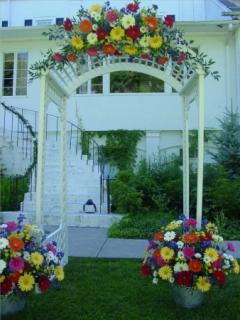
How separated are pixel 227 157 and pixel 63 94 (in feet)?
21.4

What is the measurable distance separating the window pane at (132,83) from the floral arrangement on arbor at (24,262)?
33.2 feet

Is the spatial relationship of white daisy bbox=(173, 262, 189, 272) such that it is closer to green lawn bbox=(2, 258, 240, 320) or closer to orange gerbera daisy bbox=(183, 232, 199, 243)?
orange gerbera daisy bbox=(183, 232, 199, 243)

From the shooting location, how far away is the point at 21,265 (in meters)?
3.65

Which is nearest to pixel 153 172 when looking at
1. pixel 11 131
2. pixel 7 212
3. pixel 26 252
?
pixel 7 212

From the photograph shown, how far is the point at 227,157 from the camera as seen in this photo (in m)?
11.1

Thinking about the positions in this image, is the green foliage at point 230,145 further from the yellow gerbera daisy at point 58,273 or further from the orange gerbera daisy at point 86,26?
the yellow gerbera daisy at point 58,273

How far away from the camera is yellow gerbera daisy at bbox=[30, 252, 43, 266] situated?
3.79 metres

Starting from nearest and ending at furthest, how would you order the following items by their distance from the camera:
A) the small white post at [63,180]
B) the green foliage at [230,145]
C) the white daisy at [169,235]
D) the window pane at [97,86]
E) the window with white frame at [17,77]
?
the white daisy at [169,235], the small white post at [63,180], the green foliage at [230,145], the window pane at [97,86], the window with white frame at [17,77]

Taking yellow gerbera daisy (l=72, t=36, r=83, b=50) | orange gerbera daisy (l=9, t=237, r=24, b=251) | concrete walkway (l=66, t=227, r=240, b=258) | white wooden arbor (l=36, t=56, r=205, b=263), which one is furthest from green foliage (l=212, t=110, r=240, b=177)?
orange gerbera daisy (l=9, t=237, r=24, b=251)

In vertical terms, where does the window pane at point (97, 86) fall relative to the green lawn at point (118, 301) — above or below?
above

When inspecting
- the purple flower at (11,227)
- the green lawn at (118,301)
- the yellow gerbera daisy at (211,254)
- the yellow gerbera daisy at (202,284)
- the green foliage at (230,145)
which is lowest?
the green lawn at (118,301)

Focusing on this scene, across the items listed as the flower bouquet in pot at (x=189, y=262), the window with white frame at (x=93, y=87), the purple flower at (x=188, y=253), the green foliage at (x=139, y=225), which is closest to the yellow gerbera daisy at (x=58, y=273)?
the flower bouquet in pot at (x=189, y=262)

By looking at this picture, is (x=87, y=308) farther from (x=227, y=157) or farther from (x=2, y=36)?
(x=2, y=36)

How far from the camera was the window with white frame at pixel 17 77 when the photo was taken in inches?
555
